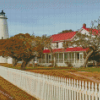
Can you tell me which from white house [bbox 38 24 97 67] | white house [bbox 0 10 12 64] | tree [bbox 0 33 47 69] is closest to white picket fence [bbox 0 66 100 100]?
tree [bbox 0 33 47 69]

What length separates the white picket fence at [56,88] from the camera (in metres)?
6.02

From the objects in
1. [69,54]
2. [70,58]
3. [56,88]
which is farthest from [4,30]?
[56,88]

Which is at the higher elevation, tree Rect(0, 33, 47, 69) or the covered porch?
tree Rect(0, 33, 47, 69)

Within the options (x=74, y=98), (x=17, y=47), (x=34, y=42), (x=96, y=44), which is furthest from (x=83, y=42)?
(x=74, y=98)

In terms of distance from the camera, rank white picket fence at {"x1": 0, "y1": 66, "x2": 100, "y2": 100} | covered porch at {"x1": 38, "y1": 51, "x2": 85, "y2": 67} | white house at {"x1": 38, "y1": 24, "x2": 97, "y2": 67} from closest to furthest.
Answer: white picket fence at {"x1": 0, "y1": 66, "x2": 100, "y2": 100}
covered porch at {"x1": 38, "y1": 51, "x2": 85, "y2": 67}
white house at {"x1": 38, "y1": 24, "x2": 97, "y2": 67}

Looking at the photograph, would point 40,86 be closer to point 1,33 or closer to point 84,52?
point 84,52

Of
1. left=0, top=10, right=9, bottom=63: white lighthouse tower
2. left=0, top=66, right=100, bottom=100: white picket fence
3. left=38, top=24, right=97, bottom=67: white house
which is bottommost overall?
left=0, top=66, right=100, bottom=100: white picket fence

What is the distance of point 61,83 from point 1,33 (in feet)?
166

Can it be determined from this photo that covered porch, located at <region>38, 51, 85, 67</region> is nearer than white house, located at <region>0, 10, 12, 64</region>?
Yes

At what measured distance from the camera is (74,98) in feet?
22.2

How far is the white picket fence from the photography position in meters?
6.02

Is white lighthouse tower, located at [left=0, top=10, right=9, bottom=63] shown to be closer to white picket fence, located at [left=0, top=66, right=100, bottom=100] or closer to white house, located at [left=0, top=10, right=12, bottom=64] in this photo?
white house, located at [left=0, top=10, right=12, bottom=64]

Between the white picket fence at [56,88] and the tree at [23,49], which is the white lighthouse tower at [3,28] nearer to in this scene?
the tree at [23,49]

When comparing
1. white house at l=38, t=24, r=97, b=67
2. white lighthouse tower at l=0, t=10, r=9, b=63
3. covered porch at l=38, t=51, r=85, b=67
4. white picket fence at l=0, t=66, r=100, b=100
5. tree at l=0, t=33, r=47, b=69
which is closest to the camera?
white picket fence at l=0, t=66, r=100, b=100
